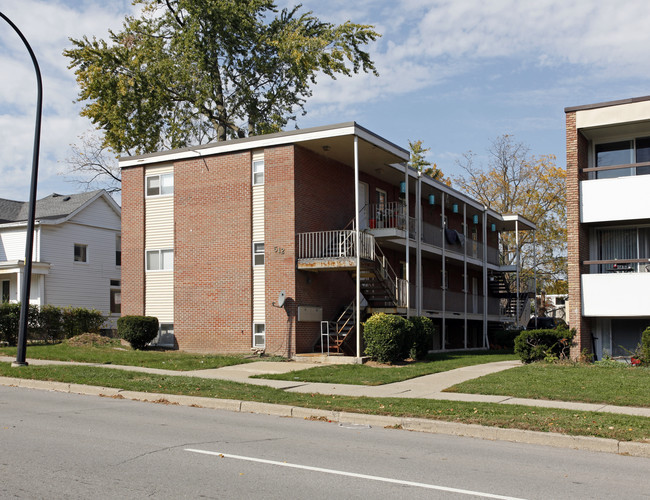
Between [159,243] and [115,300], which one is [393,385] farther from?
[115,300]

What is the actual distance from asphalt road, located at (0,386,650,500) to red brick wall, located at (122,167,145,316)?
1566cm

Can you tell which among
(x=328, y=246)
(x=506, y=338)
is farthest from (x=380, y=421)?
(x=506, y=338)

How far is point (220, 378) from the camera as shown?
16547 mm

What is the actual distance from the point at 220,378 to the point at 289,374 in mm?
1983

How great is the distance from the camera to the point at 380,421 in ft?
37.1

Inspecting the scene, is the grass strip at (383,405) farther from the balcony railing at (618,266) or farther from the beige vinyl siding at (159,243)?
the balcony railing at (618,266)

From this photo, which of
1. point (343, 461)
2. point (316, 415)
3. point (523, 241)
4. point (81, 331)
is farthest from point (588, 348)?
point (523, 241)

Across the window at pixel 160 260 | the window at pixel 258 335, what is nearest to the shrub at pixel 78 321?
the window at pixel 160 260

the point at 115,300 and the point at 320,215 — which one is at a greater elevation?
the point at 320,215

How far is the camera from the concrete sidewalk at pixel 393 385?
12797 millimetres

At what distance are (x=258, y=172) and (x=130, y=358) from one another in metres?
7.90

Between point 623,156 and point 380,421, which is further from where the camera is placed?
point 623,156

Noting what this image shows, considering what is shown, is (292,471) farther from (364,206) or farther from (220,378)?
(364,206)

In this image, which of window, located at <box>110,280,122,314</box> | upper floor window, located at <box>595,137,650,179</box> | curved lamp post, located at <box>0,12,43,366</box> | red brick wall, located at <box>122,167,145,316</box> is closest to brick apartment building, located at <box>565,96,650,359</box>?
upper floor window, located at <box>595,137,650,179</box>
